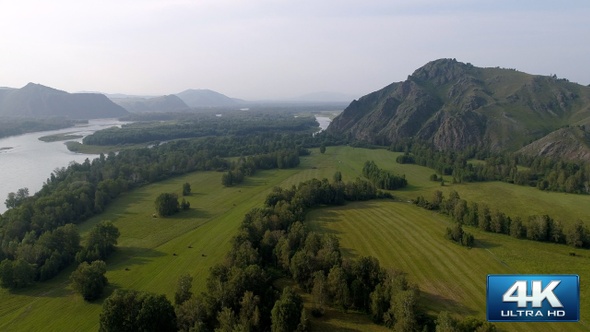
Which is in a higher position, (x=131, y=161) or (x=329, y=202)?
(x=131, y=161)

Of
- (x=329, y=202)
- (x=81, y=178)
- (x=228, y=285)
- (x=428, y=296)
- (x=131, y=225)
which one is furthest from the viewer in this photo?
(x=81, y=178)

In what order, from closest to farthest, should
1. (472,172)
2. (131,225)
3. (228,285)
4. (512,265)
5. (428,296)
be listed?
(228,285) → (428,296) → (512,265) → (131,225) → (472,172)

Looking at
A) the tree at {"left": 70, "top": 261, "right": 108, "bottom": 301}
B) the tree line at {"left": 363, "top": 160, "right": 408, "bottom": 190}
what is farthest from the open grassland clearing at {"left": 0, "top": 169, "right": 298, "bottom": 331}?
the tree line at {"left": 363, "top": 160, "right": 408, "bottom": 190}

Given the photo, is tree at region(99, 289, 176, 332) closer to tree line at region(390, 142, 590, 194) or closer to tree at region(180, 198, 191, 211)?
tree at region(180, 198, 191, 211)

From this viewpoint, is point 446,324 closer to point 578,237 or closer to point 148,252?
point 578,237

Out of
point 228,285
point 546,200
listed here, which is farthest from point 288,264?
point 546,200

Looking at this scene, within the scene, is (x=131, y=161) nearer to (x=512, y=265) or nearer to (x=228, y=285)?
(x=228, y=285)

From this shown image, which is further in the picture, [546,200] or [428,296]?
[546,200]
